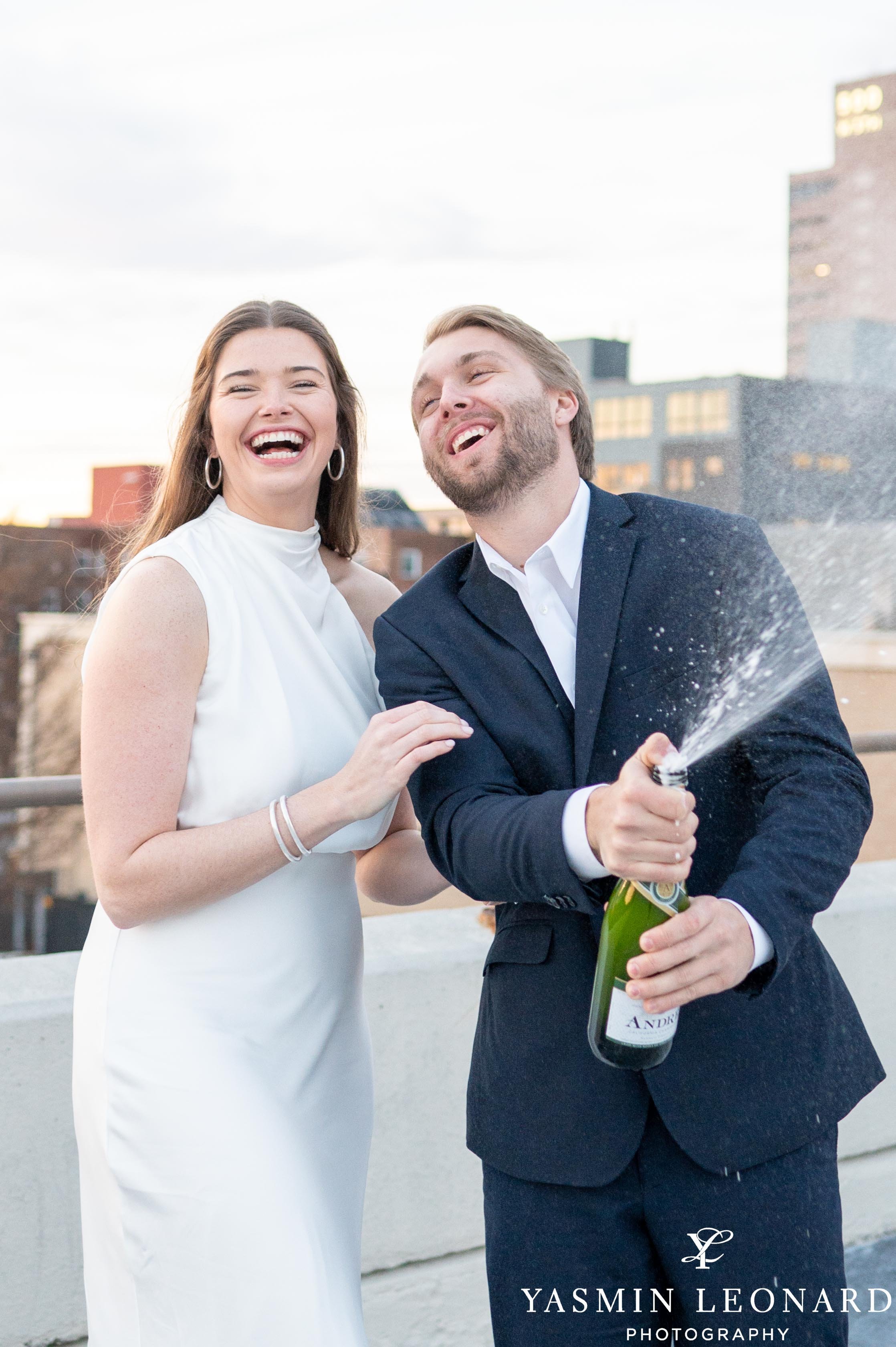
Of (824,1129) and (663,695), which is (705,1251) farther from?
(663,695)

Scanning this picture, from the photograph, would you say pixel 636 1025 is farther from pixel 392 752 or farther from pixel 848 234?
pixel 848 234

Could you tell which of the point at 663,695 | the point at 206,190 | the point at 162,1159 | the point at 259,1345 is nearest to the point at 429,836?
the point at 663,695

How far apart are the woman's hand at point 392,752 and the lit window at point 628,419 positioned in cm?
9348

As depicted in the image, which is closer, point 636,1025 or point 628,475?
point 636,1025

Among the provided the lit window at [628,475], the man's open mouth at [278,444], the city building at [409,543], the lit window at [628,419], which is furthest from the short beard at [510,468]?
the lit window at [628,419]

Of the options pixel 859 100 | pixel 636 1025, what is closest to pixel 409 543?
pixel 859 100

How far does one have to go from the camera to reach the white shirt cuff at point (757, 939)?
196 centimetres

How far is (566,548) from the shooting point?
2391 mm

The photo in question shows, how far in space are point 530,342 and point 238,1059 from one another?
1460 mm

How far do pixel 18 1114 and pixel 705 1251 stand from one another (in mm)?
1635

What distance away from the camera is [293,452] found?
2.73 m

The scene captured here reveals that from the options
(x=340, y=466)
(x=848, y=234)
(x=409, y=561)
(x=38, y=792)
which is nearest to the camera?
(x=340, y=466)

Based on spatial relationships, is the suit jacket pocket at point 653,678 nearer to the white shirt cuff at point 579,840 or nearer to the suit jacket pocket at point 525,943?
the white shirt cuff at point 579,840

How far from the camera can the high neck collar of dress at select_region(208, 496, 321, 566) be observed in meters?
2.78
